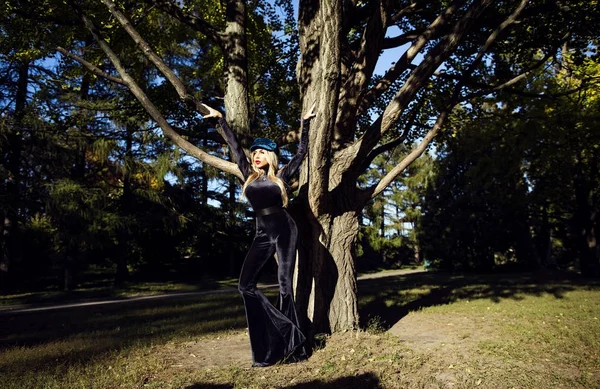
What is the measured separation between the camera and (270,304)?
17.0ft

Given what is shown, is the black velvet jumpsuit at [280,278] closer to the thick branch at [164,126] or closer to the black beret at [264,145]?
the black beret at [264,145]

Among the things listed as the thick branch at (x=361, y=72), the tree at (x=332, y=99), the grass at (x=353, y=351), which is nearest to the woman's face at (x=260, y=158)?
the tree at (x=332, y=99)

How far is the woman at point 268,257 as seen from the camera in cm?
505

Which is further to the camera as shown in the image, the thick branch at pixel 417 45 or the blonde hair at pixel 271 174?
the thick branch at pixel 417 45

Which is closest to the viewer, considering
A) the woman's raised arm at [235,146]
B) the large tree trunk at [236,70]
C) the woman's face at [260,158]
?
the woman's face at [260,158]

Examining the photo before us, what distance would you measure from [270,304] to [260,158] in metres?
1.79

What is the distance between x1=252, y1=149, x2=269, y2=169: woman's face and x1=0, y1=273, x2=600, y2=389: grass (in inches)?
94.5

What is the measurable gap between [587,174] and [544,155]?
9.58ft

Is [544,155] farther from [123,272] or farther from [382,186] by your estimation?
[123,272]

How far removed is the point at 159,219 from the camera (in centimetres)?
2069

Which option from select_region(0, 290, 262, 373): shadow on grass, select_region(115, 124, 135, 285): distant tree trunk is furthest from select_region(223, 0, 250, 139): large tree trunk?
select_region(115, 124, 135, 285): distant tree trunk

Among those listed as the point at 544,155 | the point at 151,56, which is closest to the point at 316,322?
the point at 151,56

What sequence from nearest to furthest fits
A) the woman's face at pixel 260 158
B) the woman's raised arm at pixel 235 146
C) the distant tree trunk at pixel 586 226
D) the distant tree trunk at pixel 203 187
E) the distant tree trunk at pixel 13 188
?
the woman's face at pixel 260 158
the woman's raised arm at pixel 235 146
the distant tree trunk at pixel 13 188
the distant tree trunk at pixel 586 226
the distant tree trunk at pixel 203 187

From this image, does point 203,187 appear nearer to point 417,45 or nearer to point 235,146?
point 417,45
